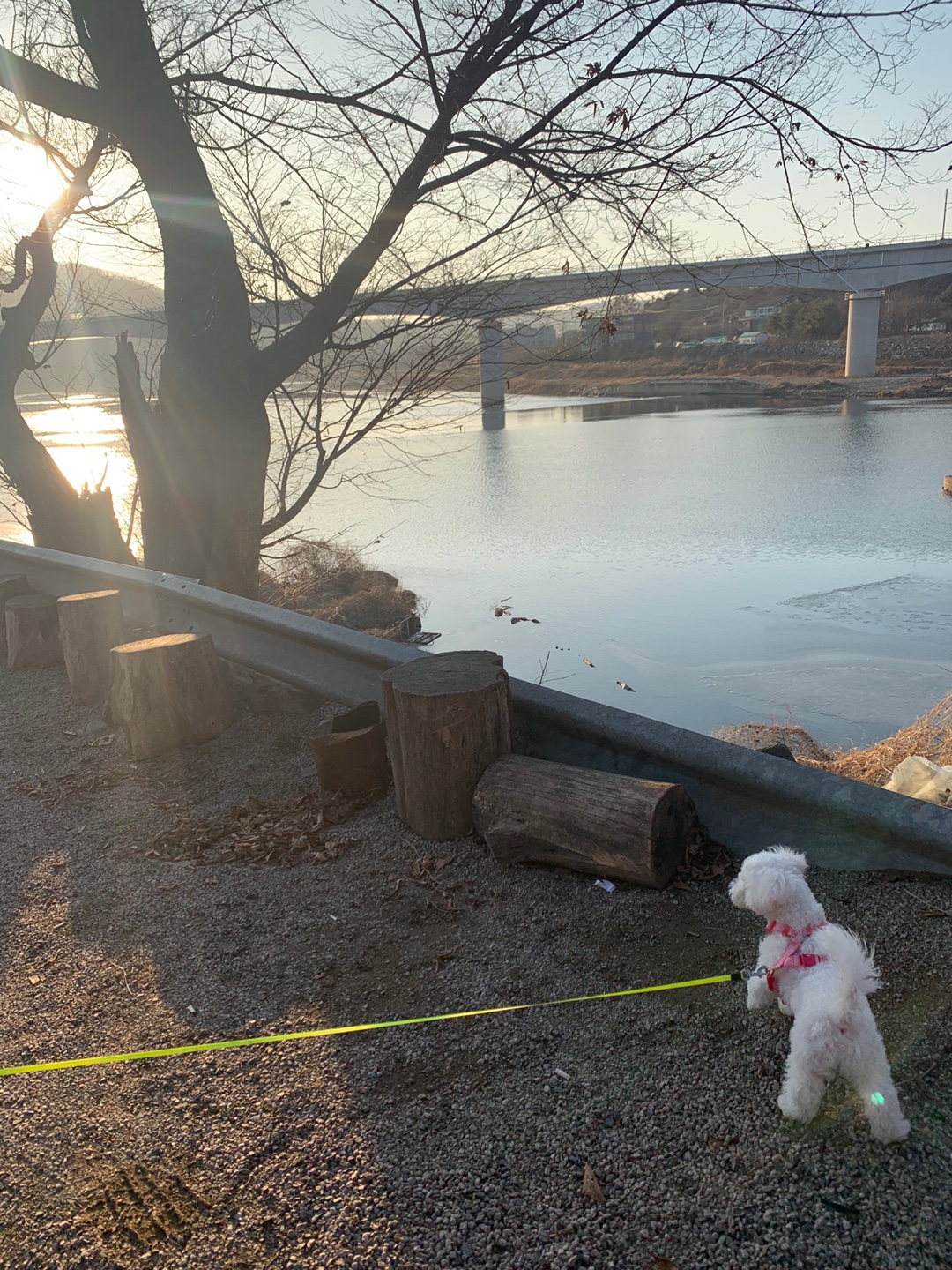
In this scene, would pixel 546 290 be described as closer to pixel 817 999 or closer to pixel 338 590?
pixel 338 590

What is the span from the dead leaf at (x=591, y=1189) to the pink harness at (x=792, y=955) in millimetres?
693

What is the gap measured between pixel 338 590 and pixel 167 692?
9193 mm

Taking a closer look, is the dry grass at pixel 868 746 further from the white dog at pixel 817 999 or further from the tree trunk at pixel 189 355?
the tree trunk at pixel 189 355

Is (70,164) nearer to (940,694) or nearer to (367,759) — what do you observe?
(367,759)

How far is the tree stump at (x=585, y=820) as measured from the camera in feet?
10.7

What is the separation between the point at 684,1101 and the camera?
2.37 metres

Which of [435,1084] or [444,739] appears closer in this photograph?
[435,1084]

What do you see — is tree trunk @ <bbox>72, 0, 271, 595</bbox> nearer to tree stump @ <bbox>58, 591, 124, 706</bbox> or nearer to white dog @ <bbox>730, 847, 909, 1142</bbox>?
tree stump @ <bbox>58, 591, 124, 706</bbox>

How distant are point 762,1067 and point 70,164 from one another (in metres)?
11.7

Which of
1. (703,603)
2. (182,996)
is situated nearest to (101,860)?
(182,996)

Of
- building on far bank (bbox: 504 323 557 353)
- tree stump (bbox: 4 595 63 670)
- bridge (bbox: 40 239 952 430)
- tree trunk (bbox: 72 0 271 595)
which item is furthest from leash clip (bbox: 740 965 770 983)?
tree trunk (bbox: 72 0 271 595)

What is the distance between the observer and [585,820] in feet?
11.1

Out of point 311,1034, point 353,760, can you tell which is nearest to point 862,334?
point 353,760

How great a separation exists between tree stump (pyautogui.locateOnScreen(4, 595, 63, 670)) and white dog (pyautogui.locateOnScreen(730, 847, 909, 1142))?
6.03 metres
